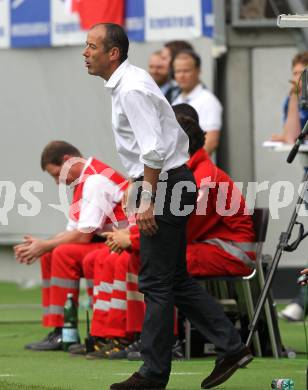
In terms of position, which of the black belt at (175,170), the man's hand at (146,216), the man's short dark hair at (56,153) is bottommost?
the man's hand at (146,216)

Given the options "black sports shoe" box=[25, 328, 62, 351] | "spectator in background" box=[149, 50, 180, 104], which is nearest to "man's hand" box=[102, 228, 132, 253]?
"black sports shoe" box=[25, 328, 62, 351]

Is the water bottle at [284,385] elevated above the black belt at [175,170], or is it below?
Answer: below

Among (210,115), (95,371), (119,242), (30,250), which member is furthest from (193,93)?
(95,371)

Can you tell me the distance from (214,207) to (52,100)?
6.01 metres

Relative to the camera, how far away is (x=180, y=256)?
8.21 m

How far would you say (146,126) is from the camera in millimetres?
7762

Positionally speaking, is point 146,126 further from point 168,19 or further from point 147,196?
point 168,19

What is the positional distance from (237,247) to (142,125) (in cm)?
219

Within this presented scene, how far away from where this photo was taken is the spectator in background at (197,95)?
12727 millimetres

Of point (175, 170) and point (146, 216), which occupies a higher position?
point (175, 170)

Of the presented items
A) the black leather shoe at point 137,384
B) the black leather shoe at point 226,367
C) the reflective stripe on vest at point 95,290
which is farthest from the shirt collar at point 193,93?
the black leather shoe at point 137,384

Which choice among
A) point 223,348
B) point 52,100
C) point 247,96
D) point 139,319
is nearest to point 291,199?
point 247,96

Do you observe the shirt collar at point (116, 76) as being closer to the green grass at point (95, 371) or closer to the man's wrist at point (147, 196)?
the man's wrist at point (147, 196)

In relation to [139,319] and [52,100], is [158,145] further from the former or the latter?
[52,100]
